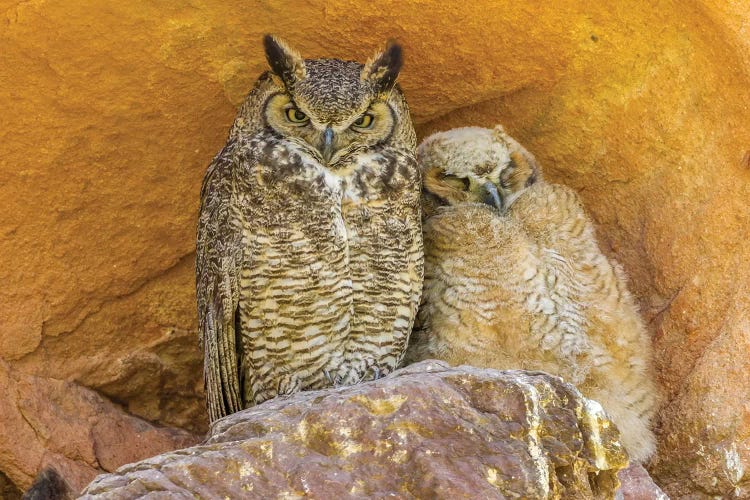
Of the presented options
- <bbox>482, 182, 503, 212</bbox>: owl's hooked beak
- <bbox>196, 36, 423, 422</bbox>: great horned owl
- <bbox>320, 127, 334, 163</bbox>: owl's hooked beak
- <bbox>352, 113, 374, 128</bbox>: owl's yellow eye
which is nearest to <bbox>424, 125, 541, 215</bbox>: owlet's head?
<bbox>482, 182, 503, 212</bbox>: owl's hooked beak

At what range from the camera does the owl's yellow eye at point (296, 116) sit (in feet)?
9.86

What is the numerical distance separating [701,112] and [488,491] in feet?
5.19

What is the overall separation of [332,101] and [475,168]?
55cm

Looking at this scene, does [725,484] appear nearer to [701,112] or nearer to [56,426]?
[701,112]

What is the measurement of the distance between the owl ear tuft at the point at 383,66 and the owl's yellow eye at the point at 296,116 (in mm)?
205

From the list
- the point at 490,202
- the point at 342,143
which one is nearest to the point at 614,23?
the point at 490,202

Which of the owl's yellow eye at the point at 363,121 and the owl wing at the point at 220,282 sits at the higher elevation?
the owl's yellow eye at the point at 363,121

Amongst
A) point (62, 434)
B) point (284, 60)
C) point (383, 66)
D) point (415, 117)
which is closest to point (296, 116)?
point (284, 60)

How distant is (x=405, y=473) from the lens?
2172 millimetres

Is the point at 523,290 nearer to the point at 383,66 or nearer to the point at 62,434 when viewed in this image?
the point at 383,66

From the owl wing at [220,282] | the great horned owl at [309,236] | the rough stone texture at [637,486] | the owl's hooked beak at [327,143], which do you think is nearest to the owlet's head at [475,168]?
the great horned owl at [309,236]

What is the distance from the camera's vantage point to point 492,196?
3154 millimetres

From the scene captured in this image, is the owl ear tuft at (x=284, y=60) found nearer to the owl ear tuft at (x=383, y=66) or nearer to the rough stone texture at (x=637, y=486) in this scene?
the owl ear tuft at (x=383, y=66)

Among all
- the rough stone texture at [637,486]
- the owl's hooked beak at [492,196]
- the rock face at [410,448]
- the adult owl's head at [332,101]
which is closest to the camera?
the rock face at [410,448]
